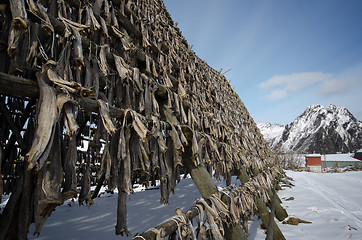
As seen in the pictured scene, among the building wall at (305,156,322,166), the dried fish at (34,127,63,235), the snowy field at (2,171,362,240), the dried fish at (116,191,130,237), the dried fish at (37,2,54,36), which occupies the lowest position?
the building wall at (305,156,322,166)

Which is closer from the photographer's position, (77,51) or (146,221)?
(77,51)

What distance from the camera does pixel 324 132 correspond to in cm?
7562

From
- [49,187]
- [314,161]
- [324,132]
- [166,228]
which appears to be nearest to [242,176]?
[166,228]

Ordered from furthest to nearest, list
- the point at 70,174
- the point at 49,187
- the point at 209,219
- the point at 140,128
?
the point at 209,219, the point at 140,128, the point at 70,174, the point at 49,187

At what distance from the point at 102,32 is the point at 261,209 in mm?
3318

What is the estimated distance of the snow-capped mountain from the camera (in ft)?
217

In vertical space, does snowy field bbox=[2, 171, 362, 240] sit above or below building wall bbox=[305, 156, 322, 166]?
above

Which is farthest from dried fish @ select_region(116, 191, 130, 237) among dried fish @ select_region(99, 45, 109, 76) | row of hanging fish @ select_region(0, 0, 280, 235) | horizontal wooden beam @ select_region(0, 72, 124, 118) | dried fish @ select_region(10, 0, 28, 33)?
dried fish @ select_region(10, 0, 28, 33)

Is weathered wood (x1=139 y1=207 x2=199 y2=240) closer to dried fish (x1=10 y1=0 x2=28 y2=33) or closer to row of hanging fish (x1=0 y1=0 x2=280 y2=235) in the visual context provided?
row of hanging fish (x1=0 y1=0 x2=280 y2=235)

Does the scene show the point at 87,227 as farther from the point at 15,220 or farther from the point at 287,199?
the point at 287,199

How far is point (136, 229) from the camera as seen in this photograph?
2691 mm

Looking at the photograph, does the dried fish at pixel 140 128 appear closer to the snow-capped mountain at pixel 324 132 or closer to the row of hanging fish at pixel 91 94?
the row of hanging fish at pixel 91 94

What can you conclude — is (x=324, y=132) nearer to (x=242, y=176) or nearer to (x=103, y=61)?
(x=242, y=176)

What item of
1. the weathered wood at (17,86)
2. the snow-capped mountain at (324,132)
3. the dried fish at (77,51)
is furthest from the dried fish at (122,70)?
the snow-capped mountain at (324,132)
